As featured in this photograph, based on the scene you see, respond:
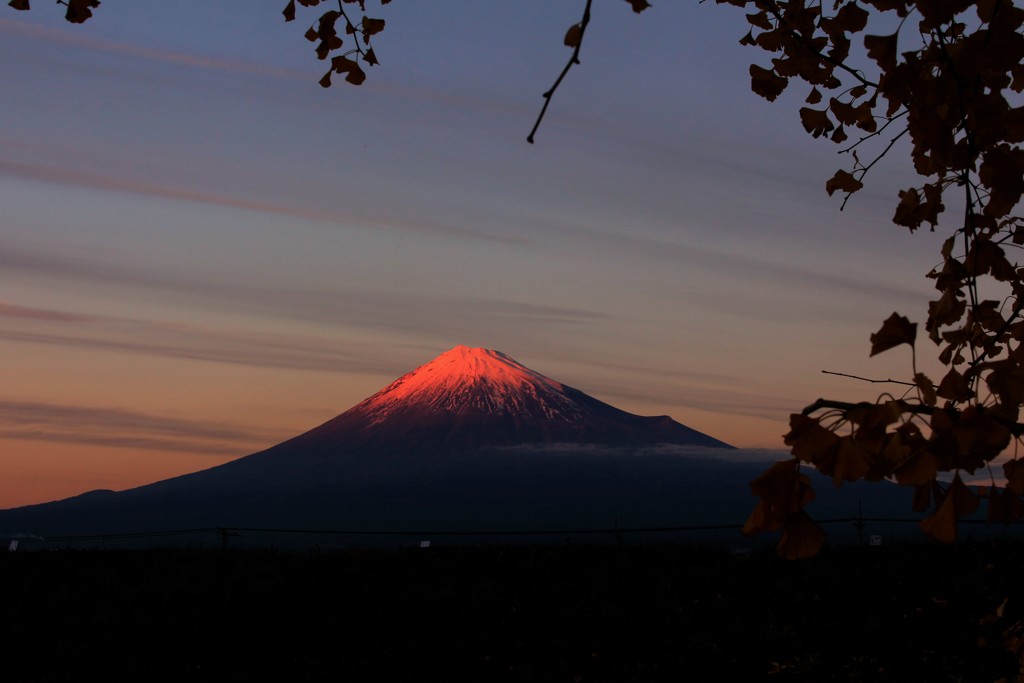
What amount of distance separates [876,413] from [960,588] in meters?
13.9

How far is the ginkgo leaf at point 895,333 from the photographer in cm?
272

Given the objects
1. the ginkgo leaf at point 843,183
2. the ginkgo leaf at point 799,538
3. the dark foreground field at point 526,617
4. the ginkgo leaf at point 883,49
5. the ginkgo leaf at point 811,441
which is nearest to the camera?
the ginkgo leaf at point 811,441

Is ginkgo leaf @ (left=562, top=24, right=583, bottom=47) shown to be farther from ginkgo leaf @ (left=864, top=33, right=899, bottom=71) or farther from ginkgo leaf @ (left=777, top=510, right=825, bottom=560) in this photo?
ginkgo leaf @ (left=777, top=510, right=825, bottom=560)

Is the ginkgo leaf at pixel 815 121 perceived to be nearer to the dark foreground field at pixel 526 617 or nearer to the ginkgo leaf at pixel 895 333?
the ginkgo leaf at pixel 895 333

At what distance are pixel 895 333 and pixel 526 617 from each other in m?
13.5

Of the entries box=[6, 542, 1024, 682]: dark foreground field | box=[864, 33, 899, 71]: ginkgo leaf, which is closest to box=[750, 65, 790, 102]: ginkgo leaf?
box=[864, 33, 899, 71]: ginkgo leaf

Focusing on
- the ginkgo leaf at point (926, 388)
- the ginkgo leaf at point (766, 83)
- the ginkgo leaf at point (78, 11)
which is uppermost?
the ginkgo leaf at point (78, 11)

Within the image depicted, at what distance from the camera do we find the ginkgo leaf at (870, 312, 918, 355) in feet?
8.93

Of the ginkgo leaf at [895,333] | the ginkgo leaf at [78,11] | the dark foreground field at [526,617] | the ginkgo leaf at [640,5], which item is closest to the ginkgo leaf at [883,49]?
the ginkgo leaf at [640,5]

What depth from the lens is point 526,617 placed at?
15.6 meters

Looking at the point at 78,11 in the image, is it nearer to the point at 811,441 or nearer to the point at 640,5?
the point at 640,5

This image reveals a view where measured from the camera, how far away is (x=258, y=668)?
14.3 m

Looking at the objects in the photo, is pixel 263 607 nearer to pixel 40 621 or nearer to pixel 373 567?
pixel 373 567

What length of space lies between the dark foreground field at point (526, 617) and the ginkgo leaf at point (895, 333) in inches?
424
